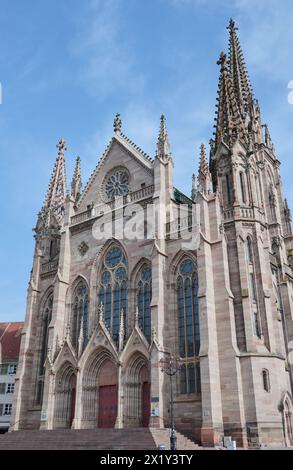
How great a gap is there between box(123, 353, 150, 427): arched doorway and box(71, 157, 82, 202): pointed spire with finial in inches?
637

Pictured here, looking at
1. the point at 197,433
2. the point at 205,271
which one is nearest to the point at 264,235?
the point at 205,271

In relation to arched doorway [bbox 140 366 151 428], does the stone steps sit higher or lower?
lower

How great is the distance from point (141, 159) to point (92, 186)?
17.9 ft

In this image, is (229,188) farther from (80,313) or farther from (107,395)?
(107,395)

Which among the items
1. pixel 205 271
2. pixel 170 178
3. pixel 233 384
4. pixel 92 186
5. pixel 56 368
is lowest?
pixel 233 384

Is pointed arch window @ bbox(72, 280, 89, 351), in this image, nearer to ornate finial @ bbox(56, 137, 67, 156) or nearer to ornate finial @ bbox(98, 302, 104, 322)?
ornate finial @ bbox(98, 302, 104, 322)

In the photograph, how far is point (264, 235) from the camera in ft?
99.0

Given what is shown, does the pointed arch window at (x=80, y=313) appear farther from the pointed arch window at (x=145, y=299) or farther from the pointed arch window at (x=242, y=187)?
the pointed arch window at (x=242, y=187)

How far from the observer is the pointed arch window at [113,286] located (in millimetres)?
31609

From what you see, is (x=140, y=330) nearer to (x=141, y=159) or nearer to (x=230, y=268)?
(x=230, y=268)

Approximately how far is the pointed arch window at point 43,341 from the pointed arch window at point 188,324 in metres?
12.5

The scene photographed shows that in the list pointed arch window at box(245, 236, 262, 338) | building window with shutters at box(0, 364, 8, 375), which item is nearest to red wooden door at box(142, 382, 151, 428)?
pointed arch window at box(245, 236, 262, 338)

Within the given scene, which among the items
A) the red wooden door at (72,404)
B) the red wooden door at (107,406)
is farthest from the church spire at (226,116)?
the red wooden door at (72,404)

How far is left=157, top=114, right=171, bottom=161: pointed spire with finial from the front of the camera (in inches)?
1319
